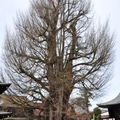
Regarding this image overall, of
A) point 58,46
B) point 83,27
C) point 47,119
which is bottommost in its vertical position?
point 47,119

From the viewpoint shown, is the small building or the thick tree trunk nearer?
the small building

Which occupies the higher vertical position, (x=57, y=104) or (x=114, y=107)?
(x=57, y=104)

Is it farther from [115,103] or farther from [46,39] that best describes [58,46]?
[115,103]

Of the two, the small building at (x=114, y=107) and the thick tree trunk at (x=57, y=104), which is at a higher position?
the thick tree trunk at (x=57, y=104)

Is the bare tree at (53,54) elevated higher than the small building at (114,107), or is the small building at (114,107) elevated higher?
the bare tree at (53,54)

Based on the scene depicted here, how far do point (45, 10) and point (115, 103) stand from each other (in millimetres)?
10452

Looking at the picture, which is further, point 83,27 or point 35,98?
point 83,27

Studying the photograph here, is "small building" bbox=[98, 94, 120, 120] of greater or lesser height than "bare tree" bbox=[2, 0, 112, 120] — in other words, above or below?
below

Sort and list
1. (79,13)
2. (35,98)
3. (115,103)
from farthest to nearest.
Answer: (79,13) → (35,98) → (115,103)

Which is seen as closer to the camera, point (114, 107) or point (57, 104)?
point (114, 107)

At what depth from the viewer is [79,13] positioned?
978 inches

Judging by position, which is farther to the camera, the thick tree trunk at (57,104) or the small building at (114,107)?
the thick tree trunk at (57,104)

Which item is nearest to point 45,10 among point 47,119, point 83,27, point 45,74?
point 83,27

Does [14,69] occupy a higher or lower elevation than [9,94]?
higher
